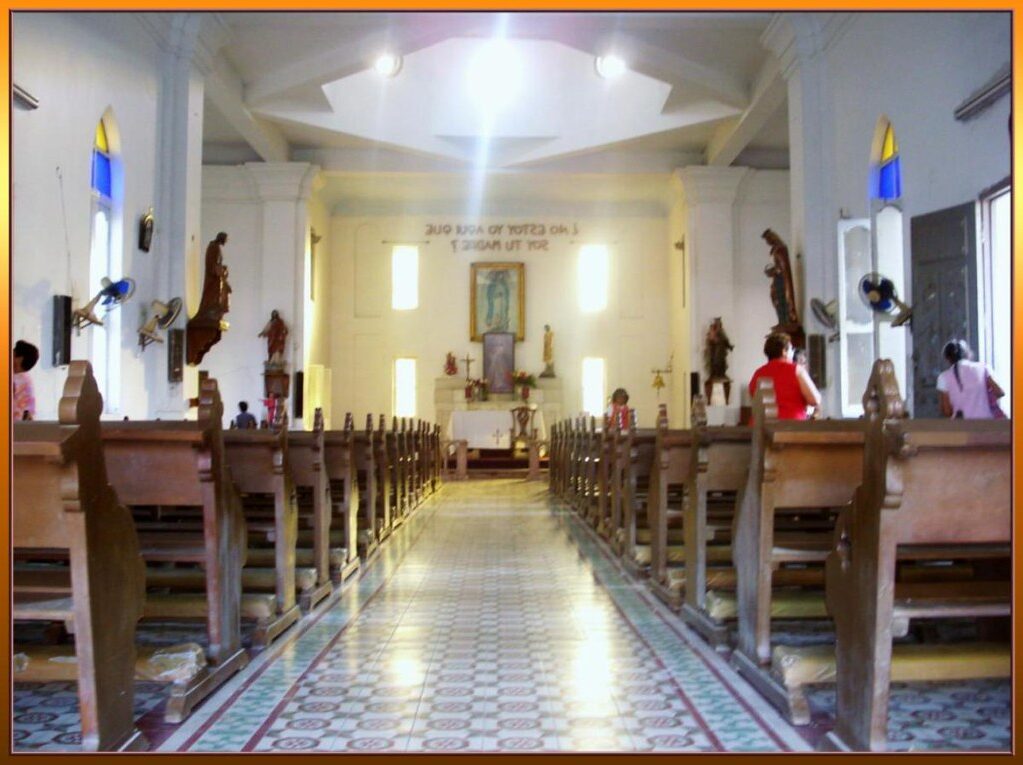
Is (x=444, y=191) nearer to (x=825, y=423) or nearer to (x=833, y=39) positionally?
(x=833, y=39)

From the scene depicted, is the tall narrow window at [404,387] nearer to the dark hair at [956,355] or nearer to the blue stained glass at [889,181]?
the blue stained glass at [889,181]

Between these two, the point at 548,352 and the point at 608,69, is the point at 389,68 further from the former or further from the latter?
the point at 548,352

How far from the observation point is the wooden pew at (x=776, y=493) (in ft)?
10.9

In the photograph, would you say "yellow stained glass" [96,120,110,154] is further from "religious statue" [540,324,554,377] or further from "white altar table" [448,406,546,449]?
"religious statue" [540,324,554,377]

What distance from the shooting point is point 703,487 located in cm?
452

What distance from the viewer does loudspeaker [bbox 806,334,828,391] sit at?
35.6 feet

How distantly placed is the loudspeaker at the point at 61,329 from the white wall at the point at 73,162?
59 millimetres

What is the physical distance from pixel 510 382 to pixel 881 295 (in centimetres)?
1261

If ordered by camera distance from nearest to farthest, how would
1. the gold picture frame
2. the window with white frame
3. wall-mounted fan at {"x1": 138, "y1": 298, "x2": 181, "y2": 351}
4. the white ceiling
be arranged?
→ the window with white frame < wall-mounted fan at {"x1": 138, "y1": 298, "x2": 181, "y2": 351} < the white ceiling < the gold picture frame

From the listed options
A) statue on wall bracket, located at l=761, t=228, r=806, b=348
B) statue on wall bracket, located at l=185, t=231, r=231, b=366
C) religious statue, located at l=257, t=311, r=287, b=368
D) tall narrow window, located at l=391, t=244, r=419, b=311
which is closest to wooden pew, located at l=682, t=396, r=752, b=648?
statue on wall bracket, located at l=761, t=228, r=806, b=348

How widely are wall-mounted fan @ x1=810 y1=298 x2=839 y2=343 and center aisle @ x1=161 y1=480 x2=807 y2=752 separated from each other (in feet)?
18.3

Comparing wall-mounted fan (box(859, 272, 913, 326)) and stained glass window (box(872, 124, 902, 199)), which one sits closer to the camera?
wall-mounted fan (box(859, 272, 913, 326))

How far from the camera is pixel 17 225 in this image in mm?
7785

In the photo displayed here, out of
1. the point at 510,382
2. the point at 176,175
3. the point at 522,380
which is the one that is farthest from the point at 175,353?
the point at 510,382
